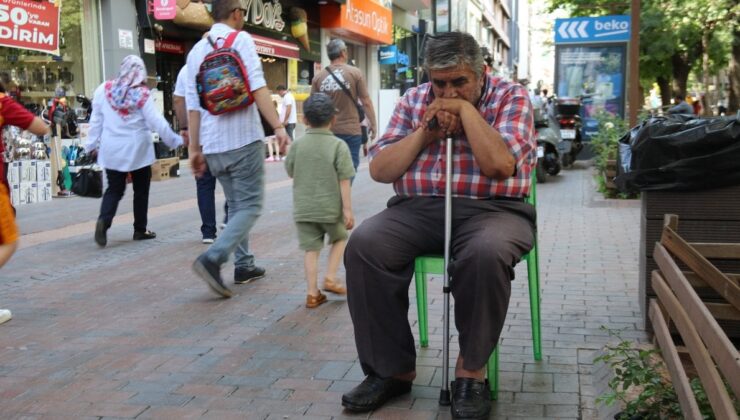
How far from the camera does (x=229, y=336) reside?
4551 mm

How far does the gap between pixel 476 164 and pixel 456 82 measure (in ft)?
1.15

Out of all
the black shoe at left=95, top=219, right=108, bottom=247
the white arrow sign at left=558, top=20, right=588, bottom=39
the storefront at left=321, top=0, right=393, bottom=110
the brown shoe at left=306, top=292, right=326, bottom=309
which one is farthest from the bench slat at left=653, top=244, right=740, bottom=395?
the storefront at left=321, top=0, right=393, bottom=110

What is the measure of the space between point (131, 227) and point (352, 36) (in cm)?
1954

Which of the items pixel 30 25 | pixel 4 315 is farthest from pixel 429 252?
pixel 30 25

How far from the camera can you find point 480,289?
10.5ft

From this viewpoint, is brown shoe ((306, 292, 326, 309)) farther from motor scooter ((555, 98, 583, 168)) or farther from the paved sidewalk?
motor scooter ((555, 98, 583, 168))

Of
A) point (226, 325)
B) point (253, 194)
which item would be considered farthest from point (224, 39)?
point (226, 325)

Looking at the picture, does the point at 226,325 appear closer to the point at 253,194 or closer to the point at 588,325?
the point at 253,194

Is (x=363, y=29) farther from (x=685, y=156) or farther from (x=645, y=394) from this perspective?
(x=645, y=394)

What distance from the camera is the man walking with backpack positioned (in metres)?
5.42

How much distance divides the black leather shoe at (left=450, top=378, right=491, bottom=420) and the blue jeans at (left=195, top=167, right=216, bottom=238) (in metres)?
4.30

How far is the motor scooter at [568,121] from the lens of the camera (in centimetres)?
1529

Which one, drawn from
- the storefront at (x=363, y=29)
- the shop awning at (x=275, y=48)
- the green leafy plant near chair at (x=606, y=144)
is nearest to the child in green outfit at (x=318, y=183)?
the green leafy plant near chair at (x=606, y=144)

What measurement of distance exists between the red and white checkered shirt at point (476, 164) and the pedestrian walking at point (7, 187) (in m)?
2.15
